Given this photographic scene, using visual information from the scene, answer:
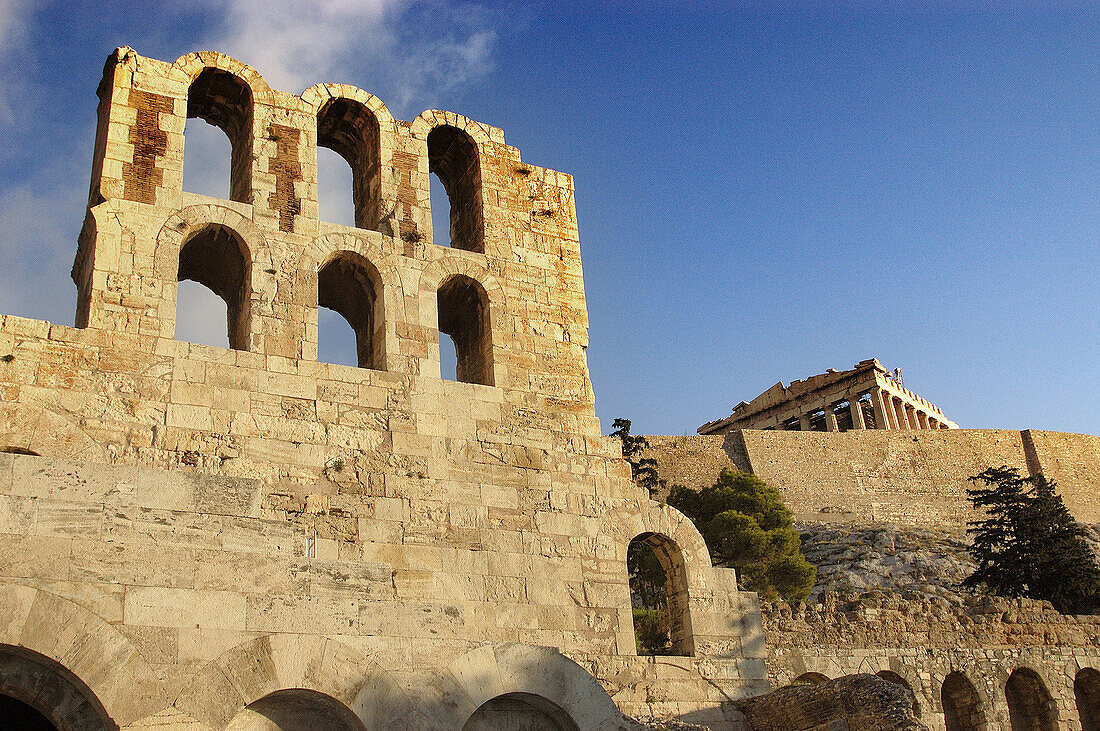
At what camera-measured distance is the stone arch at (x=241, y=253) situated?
11.2 metres

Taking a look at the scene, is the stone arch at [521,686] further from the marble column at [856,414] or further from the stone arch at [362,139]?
the marble column at [856,414]

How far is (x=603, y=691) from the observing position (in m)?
10.5

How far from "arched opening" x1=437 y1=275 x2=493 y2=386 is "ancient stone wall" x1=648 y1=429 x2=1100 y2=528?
129 feet

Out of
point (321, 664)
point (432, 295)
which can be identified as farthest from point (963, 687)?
point (321, 664)

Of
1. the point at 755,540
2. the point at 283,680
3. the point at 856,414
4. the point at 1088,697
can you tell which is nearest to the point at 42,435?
the point at 283,680

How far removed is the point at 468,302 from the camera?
13.8m

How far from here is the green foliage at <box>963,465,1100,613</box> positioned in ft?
96.3

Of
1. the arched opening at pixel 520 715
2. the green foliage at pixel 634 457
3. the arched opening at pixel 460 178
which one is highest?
the green foliage at pixel 634 457

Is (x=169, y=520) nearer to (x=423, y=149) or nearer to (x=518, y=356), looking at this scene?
(x=518, y=356)

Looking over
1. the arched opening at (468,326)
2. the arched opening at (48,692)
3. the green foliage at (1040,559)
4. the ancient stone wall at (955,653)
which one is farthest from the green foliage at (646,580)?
the arched opening at (48,692)

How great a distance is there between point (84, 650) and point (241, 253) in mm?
5659

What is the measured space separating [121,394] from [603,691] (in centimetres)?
574

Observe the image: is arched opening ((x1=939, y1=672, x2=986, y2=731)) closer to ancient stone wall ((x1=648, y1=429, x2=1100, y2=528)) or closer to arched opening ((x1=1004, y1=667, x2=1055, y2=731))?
arched opening ((x1=1004, y1=667, x2=1055, y2=731))

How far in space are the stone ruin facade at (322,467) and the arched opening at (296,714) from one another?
0.11 feet
